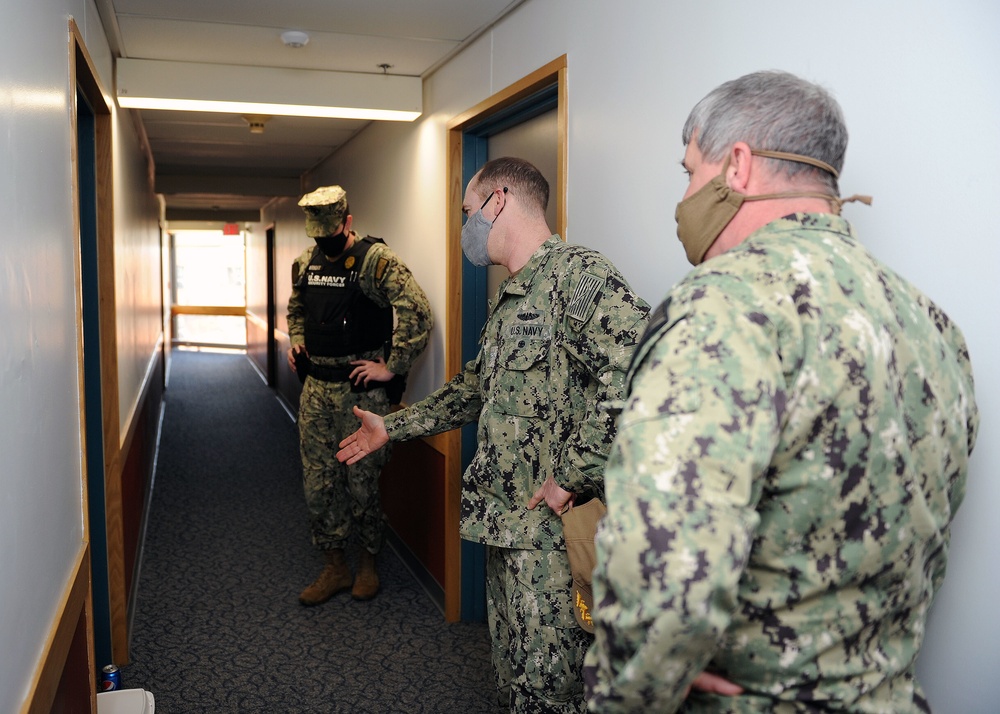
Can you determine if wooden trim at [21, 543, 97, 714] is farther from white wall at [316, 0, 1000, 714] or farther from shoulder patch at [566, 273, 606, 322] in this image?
white wall at [316, 0, 1000, 714]

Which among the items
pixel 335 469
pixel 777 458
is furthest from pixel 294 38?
pixel 777 458

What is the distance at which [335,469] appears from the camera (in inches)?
147

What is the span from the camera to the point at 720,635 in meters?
0.86

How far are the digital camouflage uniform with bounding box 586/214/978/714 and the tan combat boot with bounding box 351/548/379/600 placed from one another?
9.29ft

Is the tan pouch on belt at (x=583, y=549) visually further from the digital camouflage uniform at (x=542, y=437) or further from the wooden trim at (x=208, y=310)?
the wooden trim at (x=208, y=310)

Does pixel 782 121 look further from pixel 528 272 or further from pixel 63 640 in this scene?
pixel 63 640

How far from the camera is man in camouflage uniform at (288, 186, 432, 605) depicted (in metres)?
3.66

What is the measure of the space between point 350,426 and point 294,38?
1.63m

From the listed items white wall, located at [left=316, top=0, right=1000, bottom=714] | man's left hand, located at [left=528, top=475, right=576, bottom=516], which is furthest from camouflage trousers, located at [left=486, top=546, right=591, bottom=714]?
white wall, located at [left=316, top=0, right=1000, bottom=714]

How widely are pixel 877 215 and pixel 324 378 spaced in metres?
2.76

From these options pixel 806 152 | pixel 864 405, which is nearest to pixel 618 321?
pixel 806 152

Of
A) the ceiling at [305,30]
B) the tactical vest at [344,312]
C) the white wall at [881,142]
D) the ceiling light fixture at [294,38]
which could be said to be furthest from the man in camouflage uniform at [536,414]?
the tactical vest at [344,312]

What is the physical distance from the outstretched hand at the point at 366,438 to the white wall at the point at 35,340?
70cm

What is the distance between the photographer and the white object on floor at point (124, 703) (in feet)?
7.94
